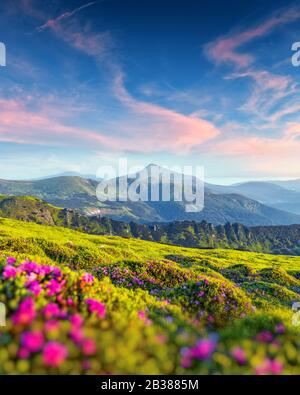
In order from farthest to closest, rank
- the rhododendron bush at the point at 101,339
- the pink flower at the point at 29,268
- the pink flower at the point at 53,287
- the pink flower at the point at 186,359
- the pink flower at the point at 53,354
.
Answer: the pink flower at the point at 29,268 → the pink flower at the point at 53,287 → the pink flower at the point at 186,359 → the rhododendron bush at the point at 101,339 → the pink flower at the point at 53,354

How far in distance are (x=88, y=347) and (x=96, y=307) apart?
237cm

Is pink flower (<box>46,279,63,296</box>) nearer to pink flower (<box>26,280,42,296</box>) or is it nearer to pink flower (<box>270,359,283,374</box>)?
pink flower (<box>26,280,42,296</box>)

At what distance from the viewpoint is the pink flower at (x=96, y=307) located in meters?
5.72

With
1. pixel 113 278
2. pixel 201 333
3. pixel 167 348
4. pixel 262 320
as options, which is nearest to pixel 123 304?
pixel 201 333

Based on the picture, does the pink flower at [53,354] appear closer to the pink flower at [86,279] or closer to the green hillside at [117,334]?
the green hillside at [117,334]

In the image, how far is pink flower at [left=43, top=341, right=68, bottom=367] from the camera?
3379 mm

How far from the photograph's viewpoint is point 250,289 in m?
18.4

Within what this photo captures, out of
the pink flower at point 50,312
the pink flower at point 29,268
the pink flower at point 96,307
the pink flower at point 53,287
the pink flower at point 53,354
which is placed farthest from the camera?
the pink flower at point 29,268

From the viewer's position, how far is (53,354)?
339 cm

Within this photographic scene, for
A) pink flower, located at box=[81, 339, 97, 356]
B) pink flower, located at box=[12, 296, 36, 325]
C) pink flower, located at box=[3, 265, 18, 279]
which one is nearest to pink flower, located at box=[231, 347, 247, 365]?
pink flower, located at box=[81, 339, 97, 356]

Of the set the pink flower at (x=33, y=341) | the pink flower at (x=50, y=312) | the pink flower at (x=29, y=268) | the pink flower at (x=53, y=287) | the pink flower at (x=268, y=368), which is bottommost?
the pink flower at (x=268, y=368)

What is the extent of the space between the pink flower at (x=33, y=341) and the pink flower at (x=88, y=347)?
1.69 ft

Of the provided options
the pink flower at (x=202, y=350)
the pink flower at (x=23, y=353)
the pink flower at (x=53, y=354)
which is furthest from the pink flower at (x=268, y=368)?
the pink flower at (x=23, y=353)
